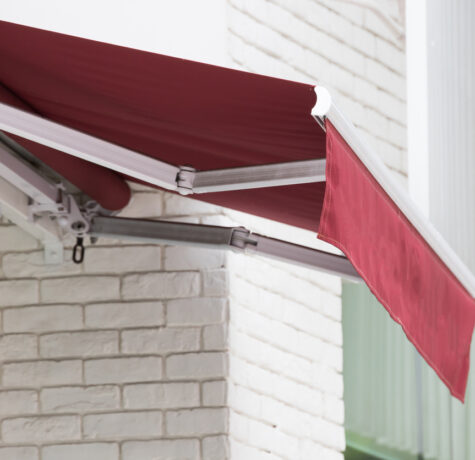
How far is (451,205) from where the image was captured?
22.7 feet

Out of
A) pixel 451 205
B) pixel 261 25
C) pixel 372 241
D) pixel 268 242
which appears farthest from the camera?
pixel 451 205

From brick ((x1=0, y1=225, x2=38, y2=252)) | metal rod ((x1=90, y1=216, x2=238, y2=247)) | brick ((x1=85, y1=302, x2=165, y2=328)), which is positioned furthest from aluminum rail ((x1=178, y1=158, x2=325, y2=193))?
brick ((x1=0, y1=225, x2=38, y2=252))

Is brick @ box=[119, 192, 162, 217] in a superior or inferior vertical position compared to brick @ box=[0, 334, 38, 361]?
superior

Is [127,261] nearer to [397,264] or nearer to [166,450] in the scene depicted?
[166,450]

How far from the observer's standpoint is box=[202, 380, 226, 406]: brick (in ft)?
15.0

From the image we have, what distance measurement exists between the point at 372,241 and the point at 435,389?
4.59 metres

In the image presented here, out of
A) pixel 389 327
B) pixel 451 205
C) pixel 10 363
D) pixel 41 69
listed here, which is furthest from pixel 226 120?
pixel 389 327

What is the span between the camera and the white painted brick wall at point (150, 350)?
4582 millimetres

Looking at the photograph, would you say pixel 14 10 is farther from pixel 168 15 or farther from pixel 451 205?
pixel 451 205

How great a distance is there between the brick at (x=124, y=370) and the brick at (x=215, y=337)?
20 centimetres

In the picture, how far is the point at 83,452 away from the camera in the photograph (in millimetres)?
4586

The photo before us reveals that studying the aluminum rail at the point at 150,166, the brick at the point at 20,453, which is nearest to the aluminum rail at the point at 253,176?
the aluminum rail at the point at 150,166

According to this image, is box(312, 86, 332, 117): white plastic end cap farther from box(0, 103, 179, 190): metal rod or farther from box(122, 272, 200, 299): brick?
box(122, 272, 200, 299): brick

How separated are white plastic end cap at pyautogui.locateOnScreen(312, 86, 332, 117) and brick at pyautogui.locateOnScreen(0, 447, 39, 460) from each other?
2223 millimetres
